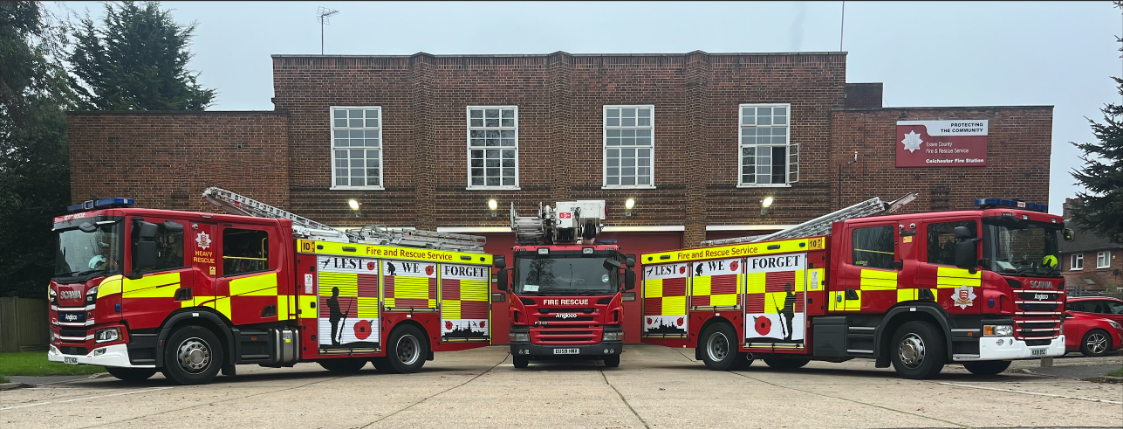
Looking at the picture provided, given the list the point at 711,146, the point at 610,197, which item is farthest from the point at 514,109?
the point at 711,146

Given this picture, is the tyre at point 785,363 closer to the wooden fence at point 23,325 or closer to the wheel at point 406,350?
the wheel at point 406,350

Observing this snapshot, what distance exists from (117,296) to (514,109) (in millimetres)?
14388

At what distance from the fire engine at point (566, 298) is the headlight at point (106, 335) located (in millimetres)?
6485

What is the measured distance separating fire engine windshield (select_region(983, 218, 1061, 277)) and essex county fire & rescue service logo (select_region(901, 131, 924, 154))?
36.3 ft

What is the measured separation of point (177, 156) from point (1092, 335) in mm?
23707

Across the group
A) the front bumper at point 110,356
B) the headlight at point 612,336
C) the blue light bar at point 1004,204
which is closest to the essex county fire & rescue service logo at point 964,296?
the blue light bar at point 1004,204

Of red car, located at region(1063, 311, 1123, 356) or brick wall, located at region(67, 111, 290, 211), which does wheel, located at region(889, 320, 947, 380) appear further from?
brick wall, located at region(67, 111, 290, 211)

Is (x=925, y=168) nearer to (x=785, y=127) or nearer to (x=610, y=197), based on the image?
(x=785, y=127)

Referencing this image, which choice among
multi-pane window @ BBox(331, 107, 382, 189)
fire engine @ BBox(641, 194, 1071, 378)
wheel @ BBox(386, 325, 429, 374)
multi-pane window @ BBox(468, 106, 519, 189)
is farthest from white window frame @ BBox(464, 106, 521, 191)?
wheel @ BBox(386, 325, 429, 374)

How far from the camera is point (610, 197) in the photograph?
83.7 feet

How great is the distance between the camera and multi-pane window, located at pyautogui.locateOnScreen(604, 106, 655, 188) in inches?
1008

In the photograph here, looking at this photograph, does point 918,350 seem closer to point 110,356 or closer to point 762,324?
point 762,324

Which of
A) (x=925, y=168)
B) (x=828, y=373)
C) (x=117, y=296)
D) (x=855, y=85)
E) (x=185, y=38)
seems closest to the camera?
(x=117, y=296)

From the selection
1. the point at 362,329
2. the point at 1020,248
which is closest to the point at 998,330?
the point at 1020,248
